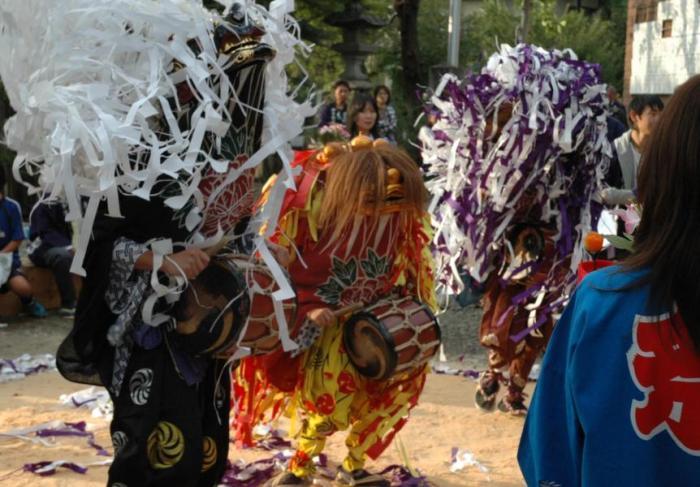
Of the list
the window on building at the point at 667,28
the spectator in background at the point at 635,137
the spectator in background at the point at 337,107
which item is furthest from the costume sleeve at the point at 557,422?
the window on building at the point at 667,28

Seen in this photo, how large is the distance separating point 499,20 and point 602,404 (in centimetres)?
2849

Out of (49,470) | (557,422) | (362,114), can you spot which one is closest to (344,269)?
(49,470)

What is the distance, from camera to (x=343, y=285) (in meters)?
4.28

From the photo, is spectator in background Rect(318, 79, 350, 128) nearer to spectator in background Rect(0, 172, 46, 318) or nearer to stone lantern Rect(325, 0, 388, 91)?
spectator in background Rect(0, 172, 46, 318)

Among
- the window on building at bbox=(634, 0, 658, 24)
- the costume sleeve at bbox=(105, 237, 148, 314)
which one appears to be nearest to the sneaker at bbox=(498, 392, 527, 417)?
the costume sleeve at bbox=(105, 237, 148, 314)

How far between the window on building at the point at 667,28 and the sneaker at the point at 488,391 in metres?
9.48

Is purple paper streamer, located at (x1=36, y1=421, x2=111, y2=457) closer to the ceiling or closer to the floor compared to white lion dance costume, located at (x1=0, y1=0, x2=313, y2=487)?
closer to the floor

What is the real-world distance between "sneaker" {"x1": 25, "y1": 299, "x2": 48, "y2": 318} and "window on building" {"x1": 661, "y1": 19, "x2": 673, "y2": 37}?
958 centimetres

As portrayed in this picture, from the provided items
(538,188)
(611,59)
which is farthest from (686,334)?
(611,59)

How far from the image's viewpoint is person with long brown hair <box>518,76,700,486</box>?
74.0 inches

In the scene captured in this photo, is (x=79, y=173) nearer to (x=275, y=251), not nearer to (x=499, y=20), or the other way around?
(x=275, y=251)

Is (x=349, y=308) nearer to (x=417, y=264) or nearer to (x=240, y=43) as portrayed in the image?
(x=417, y=264)

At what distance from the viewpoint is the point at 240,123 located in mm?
3459

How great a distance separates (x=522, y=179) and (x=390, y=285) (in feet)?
3.94
